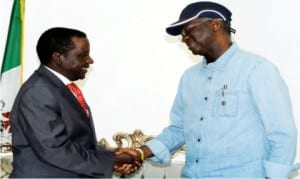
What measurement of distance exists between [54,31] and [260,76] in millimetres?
957

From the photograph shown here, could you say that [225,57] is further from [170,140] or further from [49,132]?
[49,132]

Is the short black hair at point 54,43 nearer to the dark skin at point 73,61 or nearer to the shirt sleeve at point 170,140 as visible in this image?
the dark skin at point 73,61

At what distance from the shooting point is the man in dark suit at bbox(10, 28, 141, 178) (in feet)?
5.77

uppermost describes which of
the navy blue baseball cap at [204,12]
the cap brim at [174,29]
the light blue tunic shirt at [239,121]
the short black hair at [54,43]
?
the navy blue baseball cap at [204,12]

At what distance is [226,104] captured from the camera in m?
1.87

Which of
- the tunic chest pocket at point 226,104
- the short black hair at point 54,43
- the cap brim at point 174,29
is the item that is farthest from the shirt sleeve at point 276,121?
the short black hair at point 54,43

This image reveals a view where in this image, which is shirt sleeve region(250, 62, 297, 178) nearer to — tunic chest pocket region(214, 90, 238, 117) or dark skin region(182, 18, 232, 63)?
tunic chest pocket region(214, 90, 238, 117)

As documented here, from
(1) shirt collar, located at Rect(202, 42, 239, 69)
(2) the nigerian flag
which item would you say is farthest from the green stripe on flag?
(1) shirt collar, located at Rect(202, 42, 239, 69)

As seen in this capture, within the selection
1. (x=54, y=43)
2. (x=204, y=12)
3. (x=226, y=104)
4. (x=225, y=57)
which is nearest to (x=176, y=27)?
(x=204, y=12)

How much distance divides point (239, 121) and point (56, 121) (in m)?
0.78

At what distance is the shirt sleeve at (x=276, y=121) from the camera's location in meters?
1.72

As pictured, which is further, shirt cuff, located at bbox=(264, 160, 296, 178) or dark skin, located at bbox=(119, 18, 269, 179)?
dark skin, located at bbox=(119, 18, 269, 179)

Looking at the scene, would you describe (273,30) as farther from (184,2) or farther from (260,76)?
(260,76)

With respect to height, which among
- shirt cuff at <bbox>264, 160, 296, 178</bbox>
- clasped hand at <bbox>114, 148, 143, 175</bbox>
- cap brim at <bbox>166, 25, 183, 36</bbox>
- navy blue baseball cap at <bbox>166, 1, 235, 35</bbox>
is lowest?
clasped hand at <bbox>114, 148, 143, 175</bbox>
